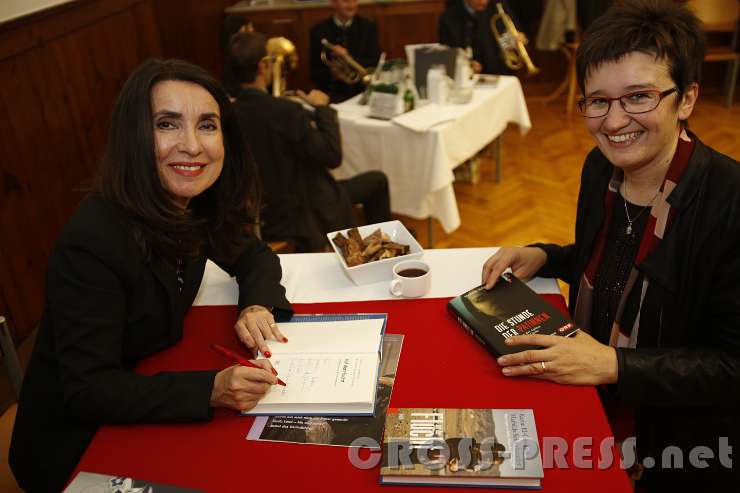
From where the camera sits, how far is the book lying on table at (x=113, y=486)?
104 centimetres

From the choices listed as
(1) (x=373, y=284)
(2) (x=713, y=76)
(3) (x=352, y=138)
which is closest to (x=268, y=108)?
(3) (x=352, y=138)

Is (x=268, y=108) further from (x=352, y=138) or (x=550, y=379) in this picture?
(x=550, y=379)

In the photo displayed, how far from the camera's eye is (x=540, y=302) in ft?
4.56

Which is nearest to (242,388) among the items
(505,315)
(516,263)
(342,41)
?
(505,315)

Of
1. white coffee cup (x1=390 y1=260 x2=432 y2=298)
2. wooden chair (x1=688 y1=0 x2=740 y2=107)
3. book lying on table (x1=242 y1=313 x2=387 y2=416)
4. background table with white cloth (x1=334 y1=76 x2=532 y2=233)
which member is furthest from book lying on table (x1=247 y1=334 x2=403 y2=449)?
wooden chair (x1=688 y1=0 x2=740 y2=107)

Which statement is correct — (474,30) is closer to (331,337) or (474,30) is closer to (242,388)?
(331,337)

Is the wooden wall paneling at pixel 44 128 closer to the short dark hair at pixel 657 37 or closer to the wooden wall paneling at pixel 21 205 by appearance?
the wooden wall paneling at pixel 21 205

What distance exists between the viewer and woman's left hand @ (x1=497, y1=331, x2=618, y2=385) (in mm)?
1204

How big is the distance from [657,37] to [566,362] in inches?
27.2

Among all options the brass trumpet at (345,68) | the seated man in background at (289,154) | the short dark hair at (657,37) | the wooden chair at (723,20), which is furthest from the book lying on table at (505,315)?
the wooden chair at (723,20)

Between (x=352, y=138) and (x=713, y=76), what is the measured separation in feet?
14.1

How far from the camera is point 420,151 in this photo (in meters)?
3.15

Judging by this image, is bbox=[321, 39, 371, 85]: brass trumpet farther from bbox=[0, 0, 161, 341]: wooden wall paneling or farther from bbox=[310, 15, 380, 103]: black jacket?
bbox=[0, 0, 161, 341]: wooden wall paneling

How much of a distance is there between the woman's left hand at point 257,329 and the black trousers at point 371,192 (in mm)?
1837
